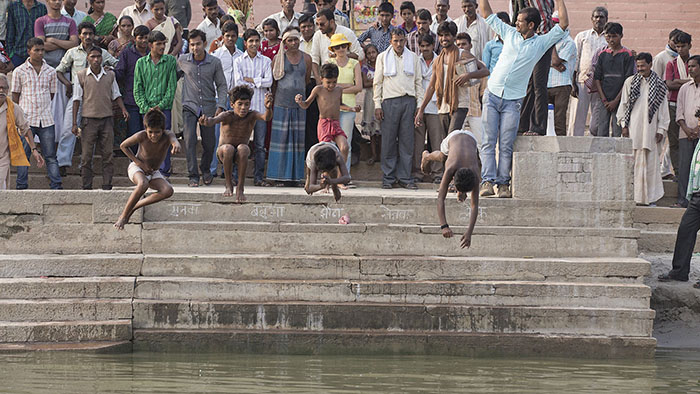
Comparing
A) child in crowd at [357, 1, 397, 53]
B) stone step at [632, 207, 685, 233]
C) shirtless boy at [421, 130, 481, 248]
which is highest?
child in crowd at [357, 1, 397, 53]

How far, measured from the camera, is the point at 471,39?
12758 mm

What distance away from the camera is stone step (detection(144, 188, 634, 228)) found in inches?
389

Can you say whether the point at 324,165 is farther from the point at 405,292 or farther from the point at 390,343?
the point at 390,343

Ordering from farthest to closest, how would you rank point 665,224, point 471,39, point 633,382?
point 471,39 < point 665,224 < point 633,382

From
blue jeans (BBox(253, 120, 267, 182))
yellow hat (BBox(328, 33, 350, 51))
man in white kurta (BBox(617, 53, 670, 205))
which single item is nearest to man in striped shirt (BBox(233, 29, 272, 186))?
blue jeans (BBox(253, 120, 267, 182))

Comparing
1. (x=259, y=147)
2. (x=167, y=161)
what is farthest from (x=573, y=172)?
(x=167, y=161)

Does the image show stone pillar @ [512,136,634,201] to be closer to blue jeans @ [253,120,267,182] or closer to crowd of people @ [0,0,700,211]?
crowd of people @ [0,0,700,211]

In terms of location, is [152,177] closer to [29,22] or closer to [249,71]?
[249,71]

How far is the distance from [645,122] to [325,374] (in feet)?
17.8

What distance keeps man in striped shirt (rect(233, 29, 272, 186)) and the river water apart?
3.27 metres

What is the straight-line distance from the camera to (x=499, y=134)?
1046cm

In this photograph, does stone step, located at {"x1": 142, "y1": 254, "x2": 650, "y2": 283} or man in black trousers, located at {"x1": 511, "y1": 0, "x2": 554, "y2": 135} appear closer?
stone step, located at {"x1": 142, "y1": 254, "x2": 650, "y2": 283}

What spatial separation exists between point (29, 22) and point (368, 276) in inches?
242

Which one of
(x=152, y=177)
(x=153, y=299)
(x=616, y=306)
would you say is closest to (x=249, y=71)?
(x=152, y=177)
